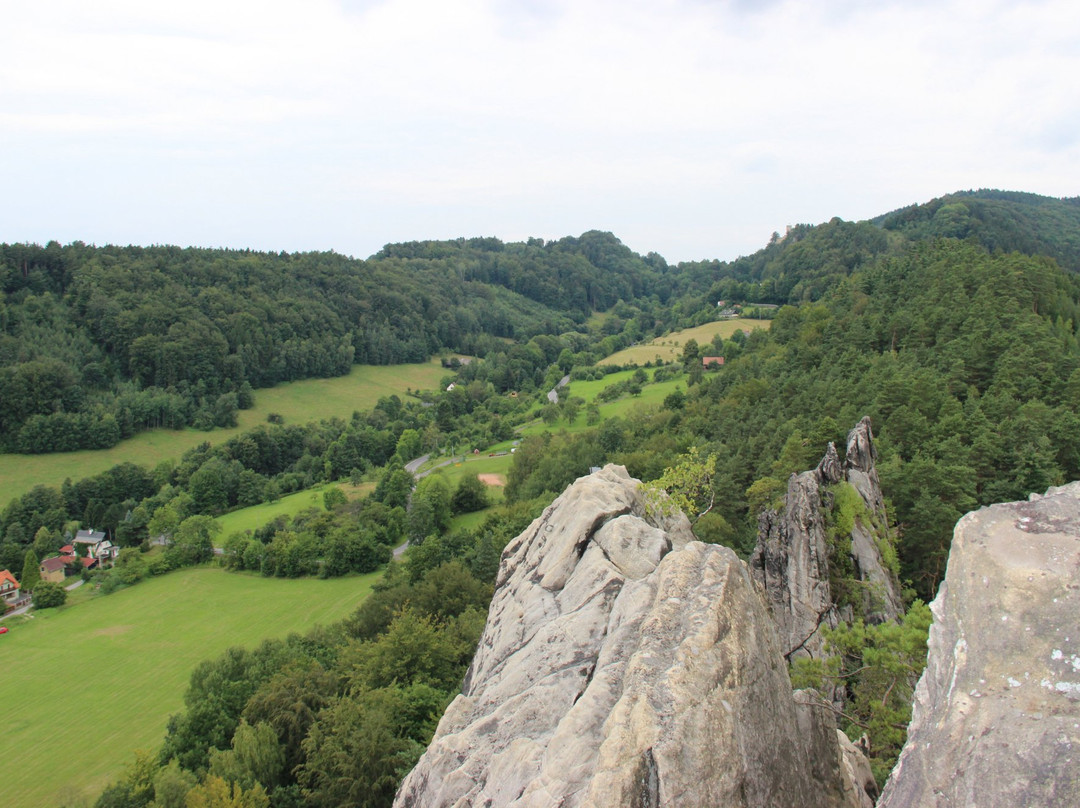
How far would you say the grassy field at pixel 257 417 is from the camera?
86500 millimetres

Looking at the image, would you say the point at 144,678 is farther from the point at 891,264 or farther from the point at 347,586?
the point at 891,264

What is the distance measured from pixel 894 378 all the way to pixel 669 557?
96.0 feet

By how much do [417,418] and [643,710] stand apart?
105 meters

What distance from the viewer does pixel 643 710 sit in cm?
728

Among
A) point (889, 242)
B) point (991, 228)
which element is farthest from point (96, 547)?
point (991, 228)

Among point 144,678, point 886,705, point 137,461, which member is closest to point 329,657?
point 144,678

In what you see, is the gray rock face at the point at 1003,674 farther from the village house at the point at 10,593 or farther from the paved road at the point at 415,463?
the paved road at the point at 415,463

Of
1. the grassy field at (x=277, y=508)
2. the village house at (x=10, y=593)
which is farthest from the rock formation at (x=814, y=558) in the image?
the village house at (x=10, y=593)

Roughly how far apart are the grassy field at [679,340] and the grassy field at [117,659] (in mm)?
75399

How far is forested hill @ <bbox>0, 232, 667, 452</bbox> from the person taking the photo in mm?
96812

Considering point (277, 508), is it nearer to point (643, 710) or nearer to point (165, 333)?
point (165, 333)

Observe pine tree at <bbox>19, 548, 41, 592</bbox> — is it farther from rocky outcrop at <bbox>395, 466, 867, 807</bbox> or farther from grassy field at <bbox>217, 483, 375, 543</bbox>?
rocky outcrop at <bbox>395, 466, 867, 807</bbox>

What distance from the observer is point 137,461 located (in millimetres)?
92750

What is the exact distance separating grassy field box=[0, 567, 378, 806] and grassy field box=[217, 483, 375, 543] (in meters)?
8.65
